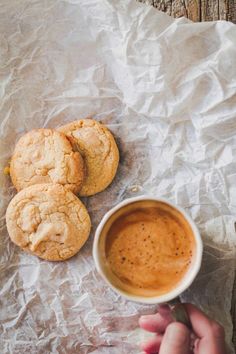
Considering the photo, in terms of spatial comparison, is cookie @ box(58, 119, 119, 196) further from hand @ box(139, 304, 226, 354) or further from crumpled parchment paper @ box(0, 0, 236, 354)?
hand @ box(139, 304, 226, 354)

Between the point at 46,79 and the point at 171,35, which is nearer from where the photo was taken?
the point at 171,35

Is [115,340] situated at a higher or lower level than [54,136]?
lower

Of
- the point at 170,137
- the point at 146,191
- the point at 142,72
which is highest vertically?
the point at 142,72

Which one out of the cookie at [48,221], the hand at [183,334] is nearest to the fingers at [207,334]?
the hand at [183,334]

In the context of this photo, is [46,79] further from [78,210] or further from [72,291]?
[72,291]

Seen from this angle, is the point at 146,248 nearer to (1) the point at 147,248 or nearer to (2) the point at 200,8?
(1) the point at 147,248

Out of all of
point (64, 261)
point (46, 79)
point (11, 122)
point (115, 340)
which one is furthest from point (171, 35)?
point (115, 340)

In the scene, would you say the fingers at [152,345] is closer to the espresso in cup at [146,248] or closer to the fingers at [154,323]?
the fingers at [154,323]
